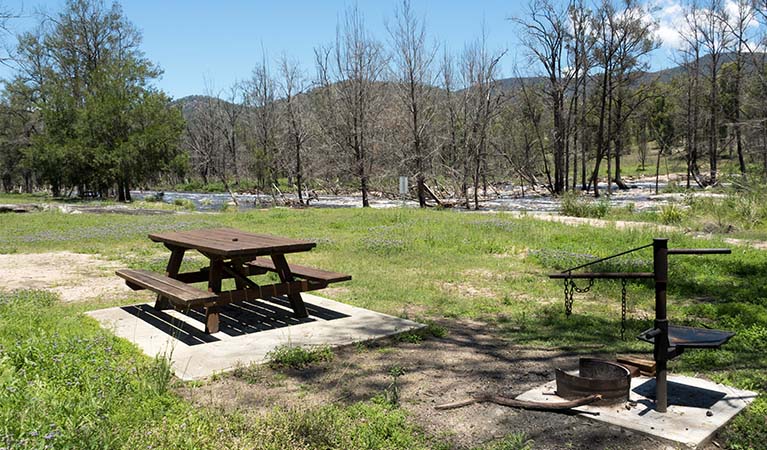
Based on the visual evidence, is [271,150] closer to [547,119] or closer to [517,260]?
[547,119]

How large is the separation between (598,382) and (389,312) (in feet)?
10.4

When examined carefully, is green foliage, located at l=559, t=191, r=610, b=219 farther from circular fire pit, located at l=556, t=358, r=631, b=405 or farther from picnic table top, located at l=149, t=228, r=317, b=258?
circular fire pit, located at l=556, t=358, r=631, b=405

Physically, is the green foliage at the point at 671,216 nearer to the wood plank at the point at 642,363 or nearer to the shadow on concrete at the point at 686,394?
the wood plank at the point at 642,363

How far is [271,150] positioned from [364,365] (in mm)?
38637

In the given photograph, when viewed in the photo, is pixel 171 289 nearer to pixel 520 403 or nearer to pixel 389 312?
pixel 389 312

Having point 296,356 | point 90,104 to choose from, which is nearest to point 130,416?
point 296,356

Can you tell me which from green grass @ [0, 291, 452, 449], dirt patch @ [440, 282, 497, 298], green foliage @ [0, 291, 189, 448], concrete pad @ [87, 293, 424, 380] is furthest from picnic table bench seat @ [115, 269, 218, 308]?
dirt patch @ [440, 282, 497, 298]

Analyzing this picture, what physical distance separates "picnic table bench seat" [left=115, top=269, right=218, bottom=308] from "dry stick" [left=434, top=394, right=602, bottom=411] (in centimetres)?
243


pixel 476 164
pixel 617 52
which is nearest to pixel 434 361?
pixel 476 164

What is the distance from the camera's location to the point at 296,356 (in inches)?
185

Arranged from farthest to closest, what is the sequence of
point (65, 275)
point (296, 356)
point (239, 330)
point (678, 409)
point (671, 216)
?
point (671, 216) < point (65, 275) < point (239, 330) < point (296, 356) < point (678, 409)

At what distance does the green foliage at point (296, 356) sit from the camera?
4.66 metres

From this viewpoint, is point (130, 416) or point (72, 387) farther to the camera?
point (72, 387)

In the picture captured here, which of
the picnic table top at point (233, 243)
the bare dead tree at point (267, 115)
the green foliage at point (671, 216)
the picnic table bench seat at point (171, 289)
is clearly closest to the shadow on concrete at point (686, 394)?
the picnic table top at point (233, 243)
